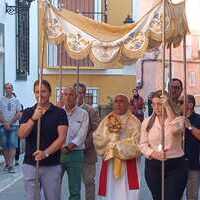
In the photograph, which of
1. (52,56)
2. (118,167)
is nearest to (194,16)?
(118,167)

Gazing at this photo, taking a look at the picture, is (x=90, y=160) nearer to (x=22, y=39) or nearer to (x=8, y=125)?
(x=8, y=125)

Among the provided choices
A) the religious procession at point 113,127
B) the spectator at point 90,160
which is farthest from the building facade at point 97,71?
the spectator at point 90,160

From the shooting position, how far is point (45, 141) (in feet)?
24.5

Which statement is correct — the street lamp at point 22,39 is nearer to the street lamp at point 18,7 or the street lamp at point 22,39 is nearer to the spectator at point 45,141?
the street lamp at point 18,7

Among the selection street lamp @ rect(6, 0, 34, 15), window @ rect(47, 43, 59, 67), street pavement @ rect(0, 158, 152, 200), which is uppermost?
street lamp @ rect(6, 0, 34, 15)

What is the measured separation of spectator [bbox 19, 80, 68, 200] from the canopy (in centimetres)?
87

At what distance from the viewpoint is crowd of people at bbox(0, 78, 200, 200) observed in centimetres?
748

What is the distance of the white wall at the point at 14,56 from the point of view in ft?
54.1

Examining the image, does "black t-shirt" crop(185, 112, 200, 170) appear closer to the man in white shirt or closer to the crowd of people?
the crowd of people

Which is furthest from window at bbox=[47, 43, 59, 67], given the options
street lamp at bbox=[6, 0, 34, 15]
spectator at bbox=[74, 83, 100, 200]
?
spectator at bbox=[74, 83, 100, 200]

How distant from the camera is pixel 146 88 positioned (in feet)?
101

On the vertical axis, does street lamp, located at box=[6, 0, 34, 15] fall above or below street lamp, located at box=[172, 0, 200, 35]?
above

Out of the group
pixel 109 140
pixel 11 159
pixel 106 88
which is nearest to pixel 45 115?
pixel 109 140

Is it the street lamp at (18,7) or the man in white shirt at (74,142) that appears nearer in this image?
the man in white shirt at (74,142)
